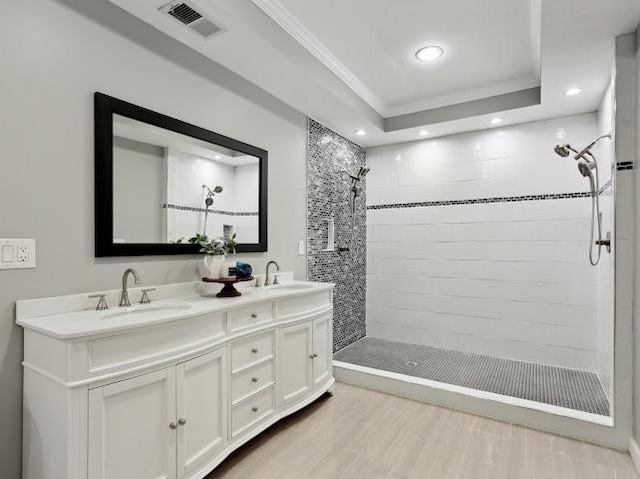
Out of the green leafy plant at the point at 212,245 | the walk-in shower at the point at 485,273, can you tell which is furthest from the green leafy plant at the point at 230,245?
the walk-in shower at the point at 485,273

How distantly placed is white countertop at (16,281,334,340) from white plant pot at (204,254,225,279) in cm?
13

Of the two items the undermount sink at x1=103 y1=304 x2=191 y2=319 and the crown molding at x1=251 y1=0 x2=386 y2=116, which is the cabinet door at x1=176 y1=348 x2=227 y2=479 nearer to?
the undermount sink at x1=103 y1=304 x2=191 y2=319

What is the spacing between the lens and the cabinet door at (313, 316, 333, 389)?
2.50m

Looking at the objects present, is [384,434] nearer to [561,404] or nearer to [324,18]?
[561,404]

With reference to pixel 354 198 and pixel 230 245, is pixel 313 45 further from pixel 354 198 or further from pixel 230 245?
pixel 354 198

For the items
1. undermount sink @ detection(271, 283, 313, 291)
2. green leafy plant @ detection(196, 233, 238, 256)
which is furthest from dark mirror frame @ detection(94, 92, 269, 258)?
undermount sink @ detection(271, 283, 313, 291)

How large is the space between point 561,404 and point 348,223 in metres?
2.27

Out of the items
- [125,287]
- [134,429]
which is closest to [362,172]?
[125,287]

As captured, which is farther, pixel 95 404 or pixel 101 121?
pixel 101 121

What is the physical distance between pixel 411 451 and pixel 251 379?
99 cm

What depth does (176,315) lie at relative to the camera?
5.03 feet

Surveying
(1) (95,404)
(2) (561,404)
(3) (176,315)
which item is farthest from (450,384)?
(1) (95,404)

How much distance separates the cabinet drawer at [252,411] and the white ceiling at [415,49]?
202cm

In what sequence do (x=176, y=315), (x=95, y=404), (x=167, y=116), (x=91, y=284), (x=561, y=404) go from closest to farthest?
(x=95, y=404) < (x=176, y=315) < (x=91, y=284) < (x=167, y=116) < (x=561, y=404)
